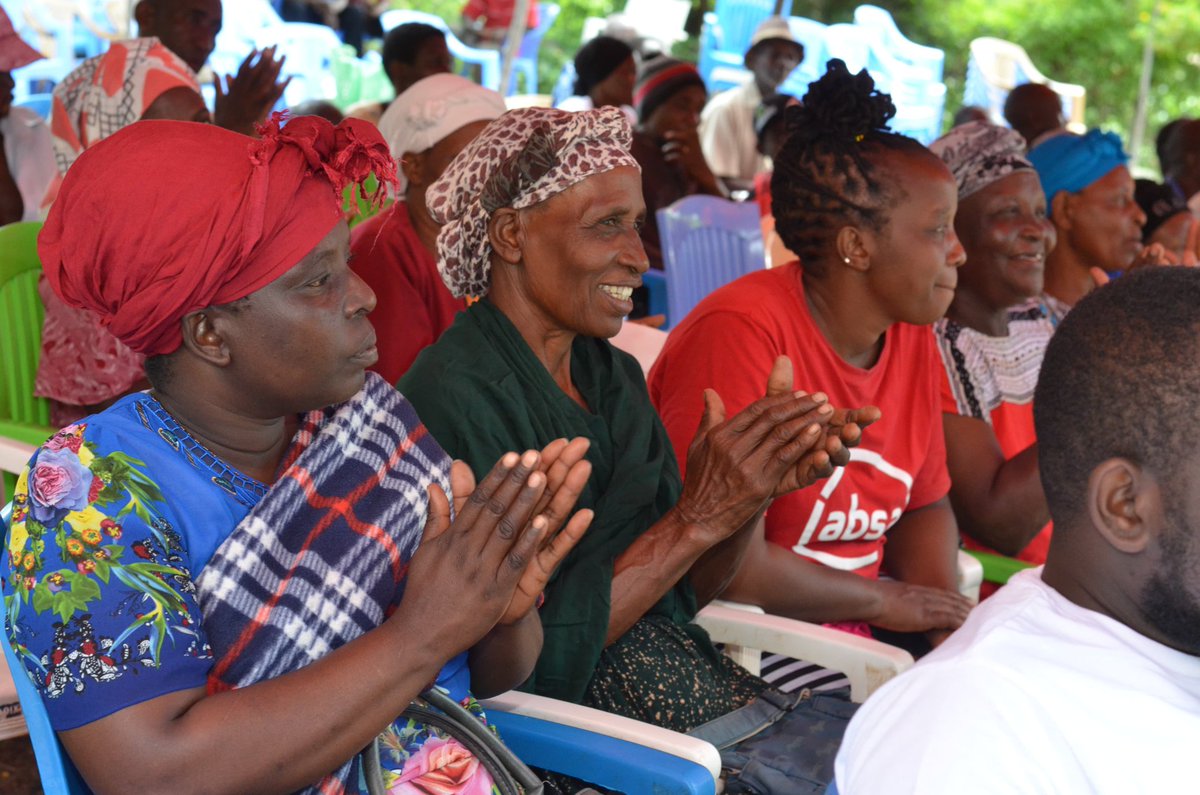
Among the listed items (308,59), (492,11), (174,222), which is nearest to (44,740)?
(174,222)

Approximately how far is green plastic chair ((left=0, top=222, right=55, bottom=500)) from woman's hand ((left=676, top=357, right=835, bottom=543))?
1.80 m

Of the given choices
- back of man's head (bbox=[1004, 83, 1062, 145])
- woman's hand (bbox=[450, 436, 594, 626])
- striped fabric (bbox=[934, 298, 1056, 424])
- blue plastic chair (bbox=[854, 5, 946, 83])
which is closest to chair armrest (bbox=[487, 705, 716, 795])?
woman's hand (bbox=[450, 436, 594, 626])

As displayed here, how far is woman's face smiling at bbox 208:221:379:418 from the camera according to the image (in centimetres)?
166

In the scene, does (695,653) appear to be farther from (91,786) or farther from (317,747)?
(91,786)

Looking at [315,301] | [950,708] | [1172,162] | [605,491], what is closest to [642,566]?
[605,491]

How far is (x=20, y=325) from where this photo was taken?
3271mm

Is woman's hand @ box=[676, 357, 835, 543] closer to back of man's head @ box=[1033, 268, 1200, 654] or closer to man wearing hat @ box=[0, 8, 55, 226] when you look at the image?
back of man's head @ box=[1033, 268, 1200, 654]

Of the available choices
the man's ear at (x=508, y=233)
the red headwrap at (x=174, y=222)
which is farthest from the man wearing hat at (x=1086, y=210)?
the red headwrap at (x=174, y=222)

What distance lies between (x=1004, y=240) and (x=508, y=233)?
1.64 metres

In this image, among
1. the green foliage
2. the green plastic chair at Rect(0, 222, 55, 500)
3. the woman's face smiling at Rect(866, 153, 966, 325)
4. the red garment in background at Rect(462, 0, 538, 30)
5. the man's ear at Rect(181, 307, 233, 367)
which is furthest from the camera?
the green foliage

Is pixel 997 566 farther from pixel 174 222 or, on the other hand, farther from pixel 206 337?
pixel 174 222

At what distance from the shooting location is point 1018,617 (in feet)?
4.77

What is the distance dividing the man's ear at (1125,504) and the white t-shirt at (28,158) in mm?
4326

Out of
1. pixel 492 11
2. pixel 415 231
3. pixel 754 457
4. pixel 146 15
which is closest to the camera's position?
pixel 754 457
